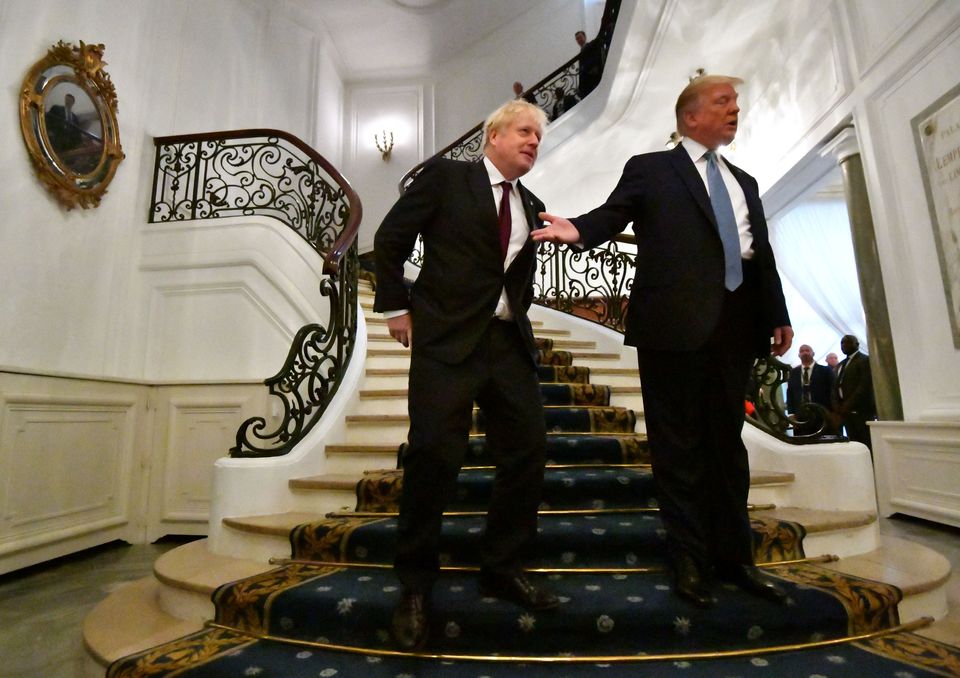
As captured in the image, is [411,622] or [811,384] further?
[811,384]

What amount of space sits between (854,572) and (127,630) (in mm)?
2471

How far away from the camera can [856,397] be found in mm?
5016

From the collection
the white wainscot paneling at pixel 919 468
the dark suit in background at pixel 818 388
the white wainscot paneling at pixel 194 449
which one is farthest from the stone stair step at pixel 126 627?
the dark suit in background at pixel 818 388

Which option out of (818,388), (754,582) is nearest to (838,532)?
(754,582)

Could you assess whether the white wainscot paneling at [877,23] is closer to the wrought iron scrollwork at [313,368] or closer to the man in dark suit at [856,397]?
the man in dark suit at [856,397]

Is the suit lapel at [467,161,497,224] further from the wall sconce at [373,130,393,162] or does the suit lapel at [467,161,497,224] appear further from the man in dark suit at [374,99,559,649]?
the wall sconce at [373,130,393,162]

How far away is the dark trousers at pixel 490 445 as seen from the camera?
1.49 meters

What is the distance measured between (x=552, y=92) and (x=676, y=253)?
7.78m

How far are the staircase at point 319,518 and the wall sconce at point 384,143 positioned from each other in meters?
7.32

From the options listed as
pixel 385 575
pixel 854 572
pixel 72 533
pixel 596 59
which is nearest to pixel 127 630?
pixel 385 575

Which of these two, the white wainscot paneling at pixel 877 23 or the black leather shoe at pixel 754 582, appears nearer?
the black leather shoe at pixel 754 582

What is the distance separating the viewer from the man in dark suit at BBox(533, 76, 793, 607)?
5.30ft

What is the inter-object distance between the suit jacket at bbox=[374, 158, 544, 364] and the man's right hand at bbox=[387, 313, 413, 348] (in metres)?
0.02

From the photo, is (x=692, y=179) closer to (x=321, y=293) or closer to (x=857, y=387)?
(x=321, y=293)
